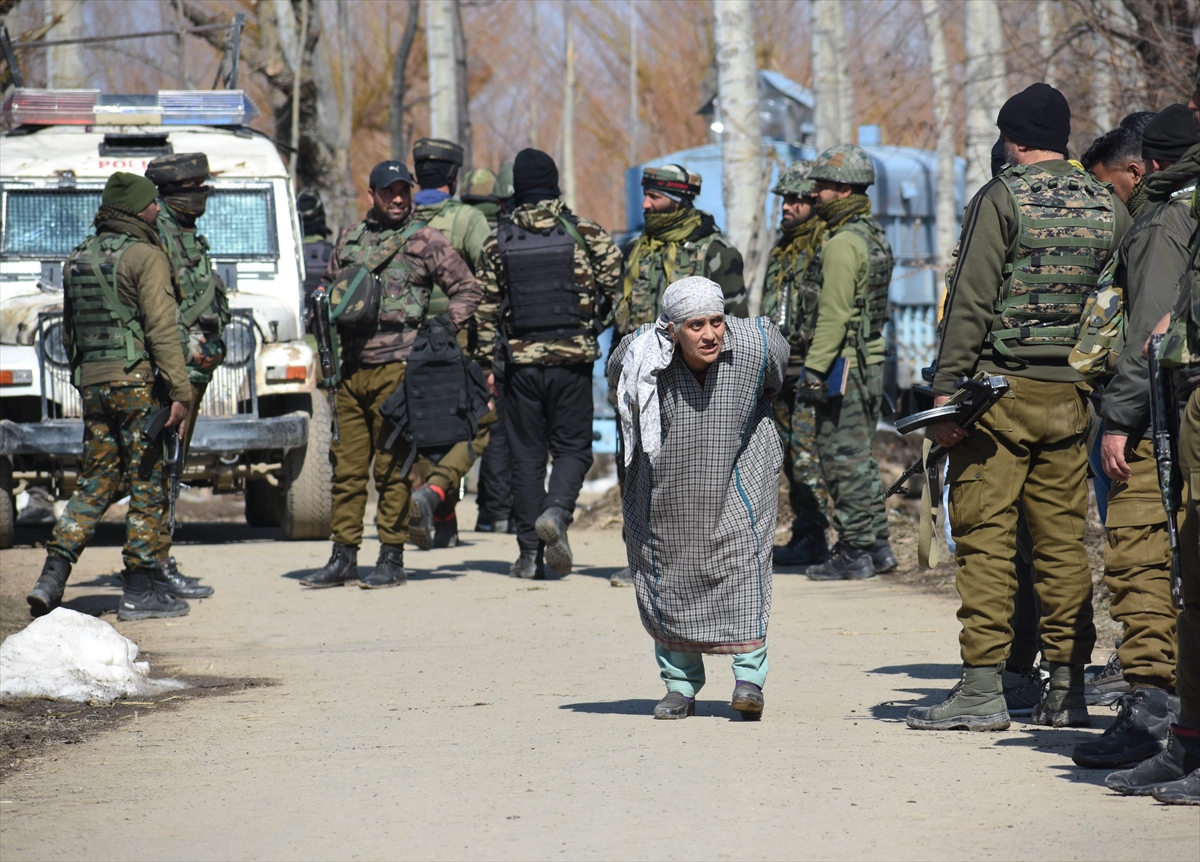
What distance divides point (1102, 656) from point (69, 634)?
162 inches

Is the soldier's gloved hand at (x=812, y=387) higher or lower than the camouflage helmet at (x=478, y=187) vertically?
lower

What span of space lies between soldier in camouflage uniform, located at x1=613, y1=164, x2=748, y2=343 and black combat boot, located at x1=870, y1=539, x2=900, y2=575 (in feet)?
4.99

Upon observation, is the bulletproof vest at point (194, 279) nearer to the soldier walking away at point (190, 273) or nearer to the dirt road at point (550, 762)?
the soldier walking away at point (190, 273)

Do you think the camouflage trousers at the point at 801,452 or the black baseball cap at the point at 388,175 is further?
the camouflage trousers at the point at 801,452

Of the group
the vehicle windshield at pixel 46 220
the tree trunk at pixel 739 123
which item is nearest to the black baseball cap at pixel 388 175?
the vehicle windshield at pixel 46 220

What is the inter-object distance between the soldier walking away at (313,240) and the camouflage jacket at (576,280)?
3361 mm

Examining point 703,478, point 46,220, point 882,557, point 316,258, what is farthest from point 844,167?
point 46,220

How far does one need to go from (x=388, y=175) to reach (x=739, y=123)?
5.55 metres

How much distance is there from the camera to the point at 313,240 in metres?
13.7

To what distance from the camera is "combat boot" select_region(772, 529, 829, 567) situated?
10039 mm

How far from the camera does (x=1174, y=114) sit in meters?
4.95

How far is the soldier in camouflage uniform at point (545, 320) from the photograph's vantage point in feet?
30.6

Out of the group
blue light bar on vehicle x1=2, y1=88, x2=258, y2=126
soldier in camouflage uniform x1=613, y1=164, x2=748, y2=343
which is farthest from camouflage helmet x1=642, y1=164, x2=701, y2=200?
blue light bar on vehicle x1=2, y1=88, x2=258, y2=126

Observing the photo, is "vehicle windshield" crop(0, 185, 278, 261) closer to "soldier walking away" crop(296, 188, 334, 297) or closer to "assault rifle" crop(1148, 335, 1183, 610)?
"soldier walking away" crop(296, 188, 334, 297)
